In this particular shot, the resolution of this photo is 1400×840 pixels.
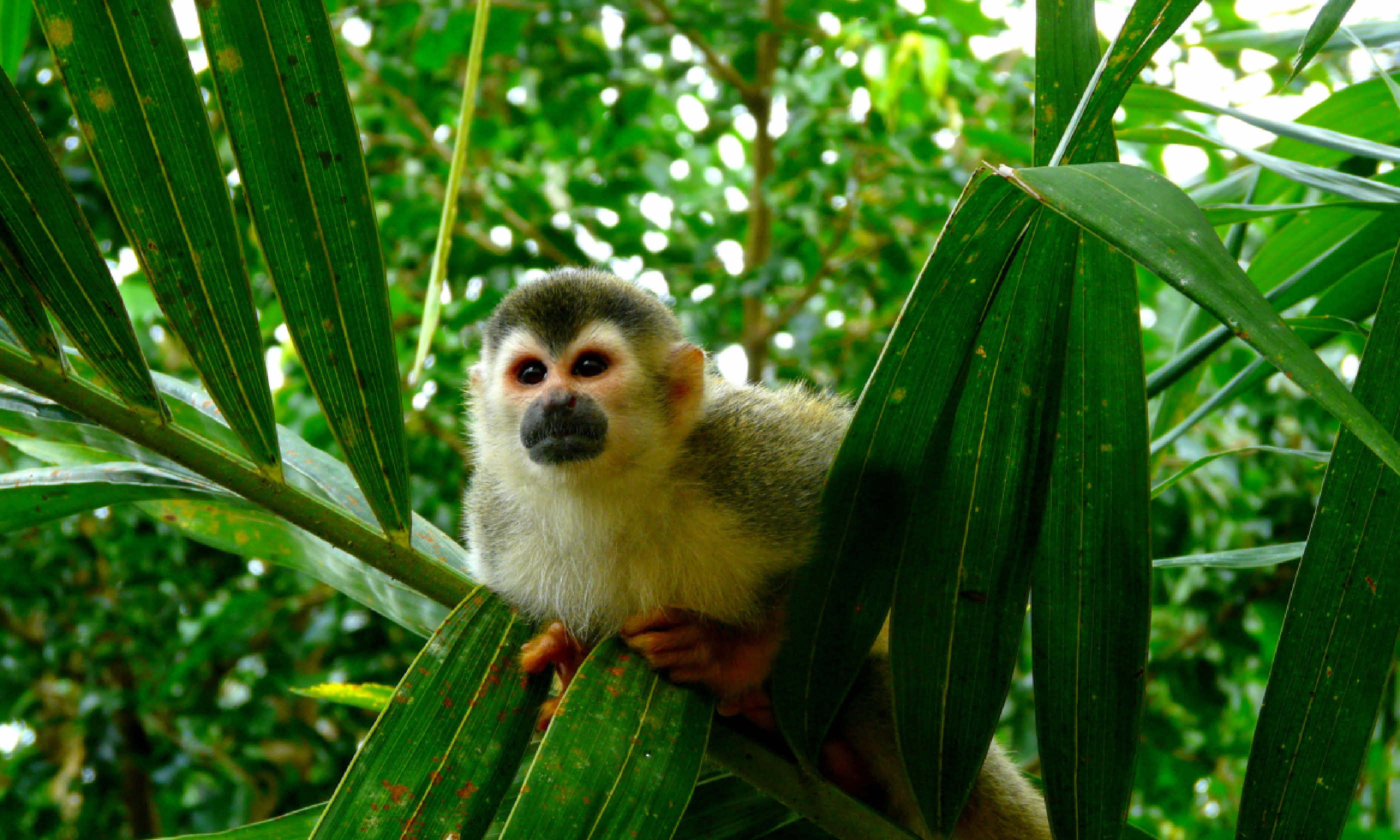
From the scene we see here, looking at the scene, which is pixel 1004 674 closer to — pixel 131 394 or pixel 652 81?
pixel 131 394

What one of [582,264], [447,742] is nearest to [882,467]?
[447,742]

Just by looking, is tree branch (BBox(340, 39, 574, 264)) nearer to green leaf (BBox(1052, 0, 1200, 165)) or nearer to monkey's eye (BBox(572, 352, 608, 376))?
monkey's eye (BBox(572, 352, 608, 376))

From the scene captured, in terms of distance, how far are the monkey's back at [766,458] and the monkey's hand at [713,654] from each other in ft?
Answer: 0.54

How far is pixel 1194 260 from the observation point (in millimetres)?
619

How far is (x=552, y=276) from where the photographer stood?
1797 millimetres

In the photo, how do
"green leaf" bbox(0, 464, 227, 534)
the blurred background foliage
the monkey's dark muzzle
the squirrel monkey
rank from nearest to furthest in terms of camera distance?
"green leaf" bbox(0, 464, 227, 534) → the squirrel monkey → the monkey's dark muzzle → the blurred background foliage

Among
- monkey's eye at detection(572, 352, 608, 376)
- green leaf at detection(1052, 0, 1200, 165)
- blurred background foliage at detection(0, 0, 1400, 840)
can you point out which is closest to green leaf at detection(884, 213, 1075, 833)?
green leaf at detection(1052, 0, 1200, 165)

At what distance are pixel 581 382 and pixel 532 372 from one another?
85mm

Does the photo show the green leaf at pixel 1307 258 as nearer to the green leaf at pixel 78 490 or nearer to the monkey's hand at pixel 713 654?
the monkey's hand at pixel 713 654

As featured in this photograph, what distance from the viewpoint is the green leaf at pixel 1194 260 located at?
0.60 meters

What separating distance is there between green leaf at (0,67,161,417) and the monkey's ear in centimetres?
86

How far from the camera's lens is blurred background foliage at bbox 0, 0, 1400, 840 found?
294 centimetres

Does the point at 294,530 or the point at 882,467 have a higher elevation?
the point at 882,467

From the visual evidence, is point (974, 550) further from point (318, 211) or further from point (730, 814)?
point (318, 211)
